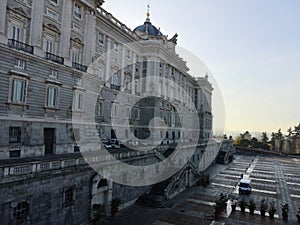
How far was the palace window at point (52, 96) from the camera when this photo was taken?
68.1ft

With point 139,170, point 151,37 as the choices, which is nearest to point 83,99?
point 139,170

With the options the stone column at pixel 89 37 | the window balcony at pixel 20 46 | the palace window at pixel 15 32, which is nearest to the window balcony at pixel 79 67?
the stone column at pixel 89 37

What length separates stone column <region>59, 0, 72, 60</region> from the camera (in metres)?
22.6

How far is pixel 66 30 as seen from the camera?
75.1ft

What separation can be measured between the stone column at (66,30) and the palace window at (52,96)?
128 inches

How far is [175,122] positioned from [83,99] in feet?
83.1

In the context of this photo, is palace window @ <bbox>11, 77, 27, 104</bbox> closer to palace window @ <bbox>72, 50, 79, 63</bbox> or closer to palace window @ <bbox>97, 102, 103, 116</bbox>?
palace window @ <bbox>72, 50, 79, 63</bbox>

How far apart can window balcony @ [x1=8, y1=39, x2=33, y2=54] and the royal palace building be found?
0.09 metres

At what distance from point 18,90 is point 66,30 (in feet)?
25.3

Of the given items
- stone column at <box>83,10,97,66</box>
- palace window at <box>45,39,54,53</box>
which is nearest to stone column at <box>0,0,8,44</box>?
palace window at <box>45,39,54,53</box>

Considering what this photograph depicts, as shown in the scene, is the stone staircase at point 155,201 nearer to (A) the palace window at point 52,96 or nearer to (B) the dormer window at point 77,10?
(A) the palace window at point 52,96

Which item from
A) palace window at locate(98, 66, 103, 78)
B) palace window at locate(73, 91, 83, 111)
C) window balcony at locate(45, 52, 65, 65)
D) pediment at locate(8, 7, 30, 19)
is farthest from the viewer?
palace window at locate(98, 66, 103, 78)

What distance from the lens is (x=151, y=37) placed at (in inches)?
1634

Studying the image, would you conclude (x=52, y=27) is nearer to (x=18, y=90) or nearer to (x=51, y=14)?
(x=51, y=14)
